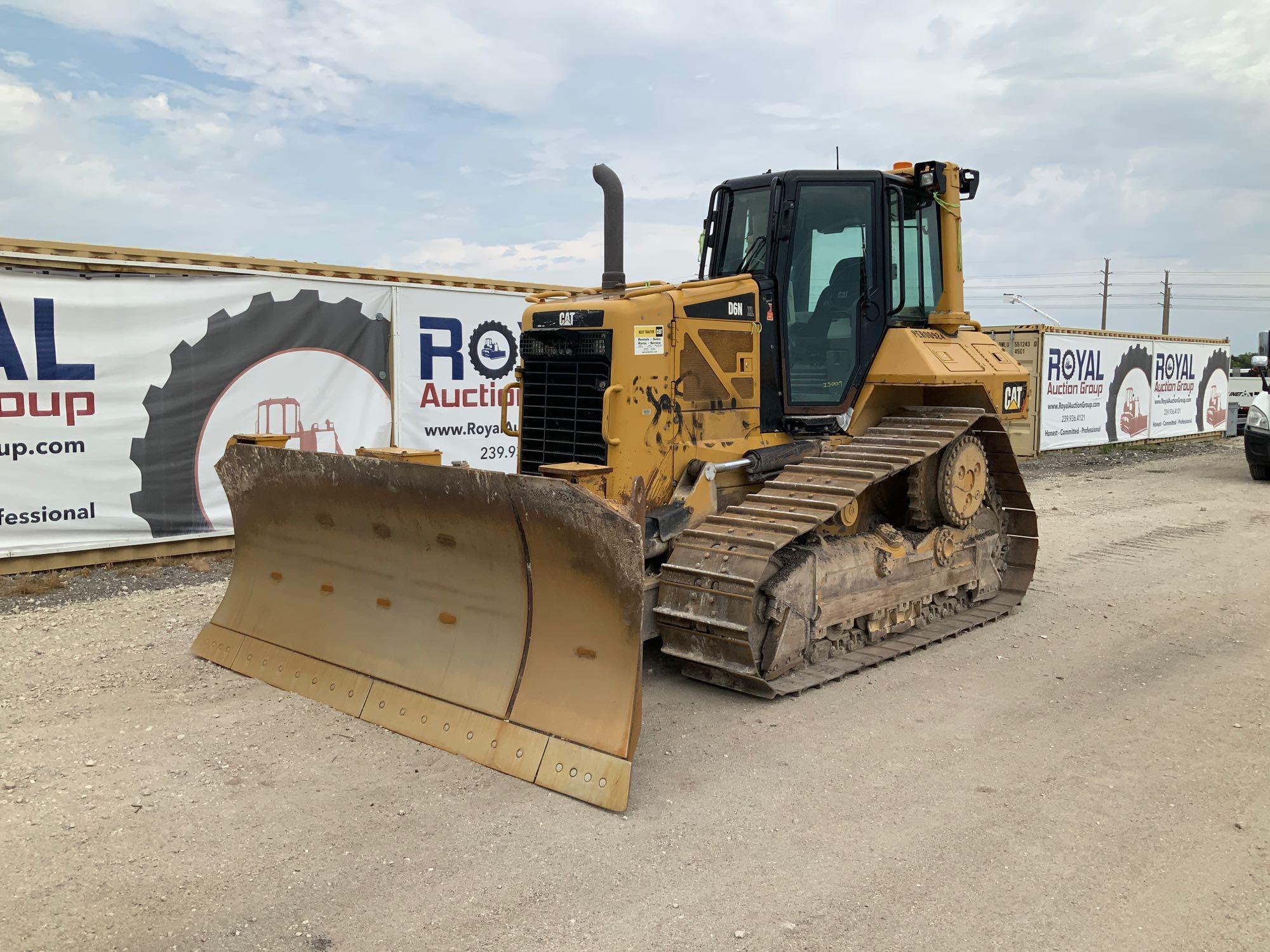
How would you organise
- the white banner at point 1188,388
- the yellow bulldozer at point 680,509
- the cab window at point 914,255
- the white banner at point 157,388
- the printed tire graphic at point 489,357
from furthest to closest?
1. the white banner at point 1188,388
2. the printed tire graphic at point 489,357
3. the white banner at point 157,388
4. the cab window at point 914,255
5. the yellow bulldozer at point 680,509

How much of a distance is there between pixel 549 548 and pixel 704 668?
1.35m

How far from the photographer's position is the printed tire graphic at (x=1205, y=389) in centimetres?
2178

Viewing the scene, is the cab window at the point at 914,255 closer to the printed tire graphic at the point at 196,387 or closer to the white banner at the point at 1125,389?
the printed tire graphic at the point at 196,387

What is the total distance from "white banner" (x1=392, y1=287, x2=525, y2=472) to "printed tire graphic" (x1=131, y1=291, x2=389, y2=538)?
917 millimetres

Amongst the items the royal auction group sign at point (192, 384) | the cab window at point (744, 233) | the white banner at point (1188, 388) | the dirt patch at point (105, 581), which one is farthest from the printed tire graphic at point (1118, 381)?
the dirt patch at point (105, 581)

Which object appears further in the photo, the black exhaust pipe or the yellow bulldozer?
the black exhaust pipe

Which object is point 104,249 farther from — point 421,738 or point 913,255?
point 913,255

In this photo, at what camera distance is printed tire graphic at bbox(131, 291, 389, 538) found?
841cm

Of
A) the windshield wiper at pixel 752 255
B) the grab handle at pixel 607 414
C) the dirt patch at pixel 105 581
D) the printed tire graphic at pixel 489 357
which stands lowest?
the dirt patch at pixel 105 581

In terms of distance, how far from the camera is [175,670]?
18.3ft

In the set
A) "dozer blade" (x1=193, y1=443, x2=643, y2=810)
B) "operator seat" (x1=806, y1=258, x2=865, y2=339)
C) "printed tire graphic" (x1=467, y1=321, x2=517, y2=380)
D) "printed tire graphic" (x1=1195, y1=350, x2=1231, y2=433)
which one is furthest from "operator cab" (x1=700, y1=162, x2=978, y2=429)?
"printed tire graphic" (x1=1195, y1=350, x2=1231, y2=433)

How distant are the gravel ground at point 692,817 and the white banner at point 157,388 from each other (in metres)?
2.27

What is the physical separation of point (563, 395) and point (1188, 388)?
790 inches

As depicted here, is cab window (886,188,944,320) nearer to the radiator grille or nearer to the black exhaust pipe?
the black exhaust pipe
